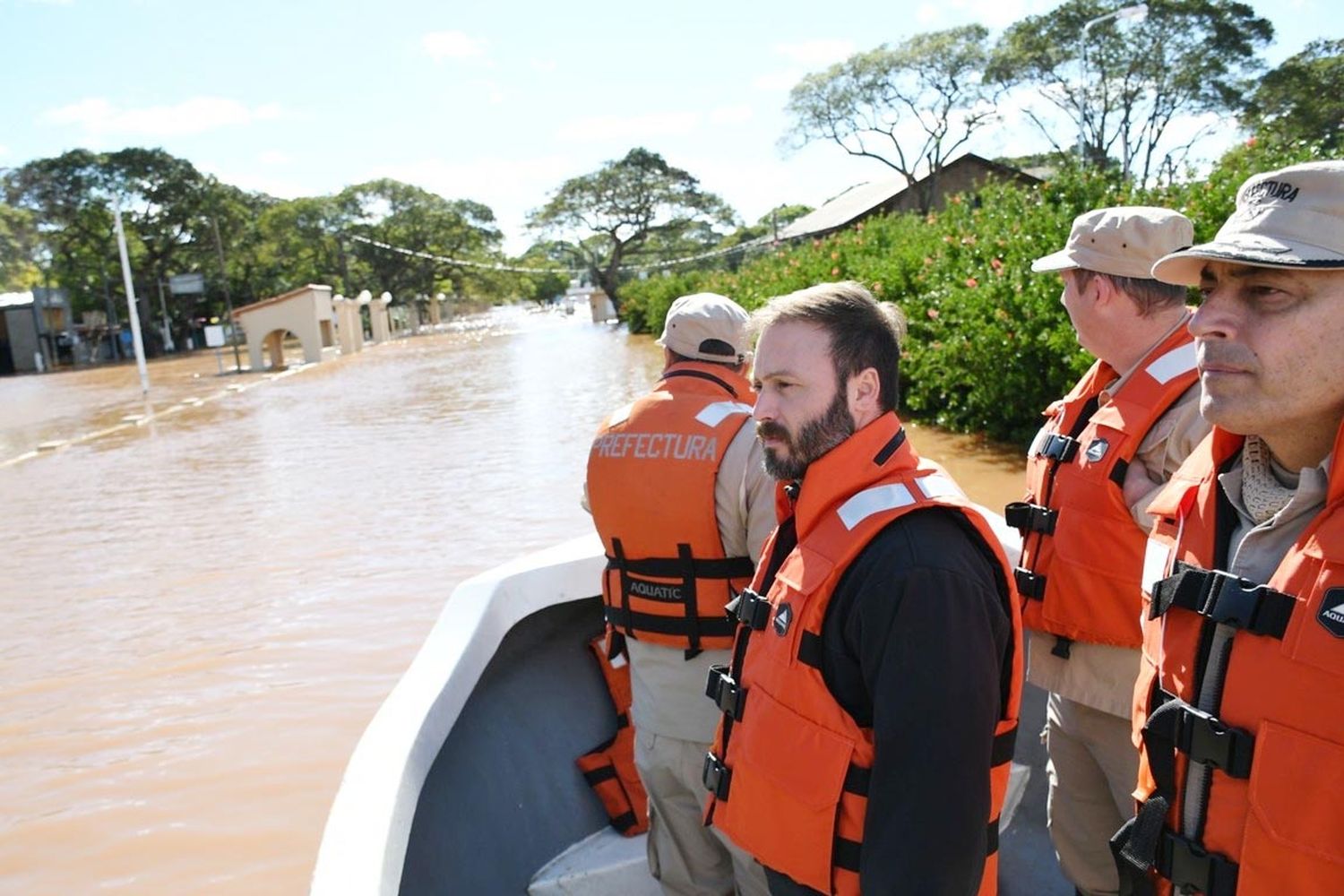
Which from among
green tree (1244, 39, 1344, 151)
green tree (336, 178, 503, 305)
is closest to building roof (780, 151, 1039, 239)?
green tree (1244, 39, 1344, 151)

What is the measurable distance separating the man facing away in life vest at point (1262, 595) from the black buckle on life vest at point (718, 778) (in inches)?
25.1

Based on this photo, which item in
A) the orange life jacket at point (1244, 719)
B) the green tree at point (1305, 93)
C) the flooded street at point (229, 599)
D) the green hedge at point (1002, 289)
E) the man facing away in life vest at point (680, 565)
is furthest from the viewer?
the green tree at point (1305, 93)

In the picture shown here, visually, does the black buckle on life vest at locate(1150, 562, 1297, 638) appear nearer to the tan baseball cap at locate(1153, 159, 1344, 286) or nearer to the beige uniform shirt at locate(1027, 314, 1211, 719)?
the tan baseball cap at locate(1153, 159, 1344, 286)

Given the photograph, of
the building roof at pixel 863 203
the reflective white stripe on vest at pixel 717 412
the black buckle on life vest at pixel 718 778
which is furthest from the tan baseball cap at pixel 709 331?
the building roof at pixel 863 203

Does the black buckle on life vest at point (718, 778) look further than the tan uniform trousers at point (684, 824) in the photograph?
No

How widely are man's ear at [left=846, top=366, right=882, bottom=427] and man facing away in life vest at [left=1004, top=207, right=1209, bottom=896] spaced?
810mm

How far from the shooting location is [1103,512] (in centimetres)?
217

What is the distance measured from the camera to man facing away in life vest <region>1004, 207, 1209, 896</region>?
84.2 inches

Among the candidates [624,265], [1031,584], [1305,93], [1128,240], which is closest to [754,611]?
[1031,584]

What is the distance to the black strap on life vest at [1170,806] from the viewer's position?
4.01 ft

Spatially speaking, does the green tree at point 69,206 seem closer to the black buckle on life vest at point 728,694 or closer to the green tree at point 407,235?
the green tree at point 407,235

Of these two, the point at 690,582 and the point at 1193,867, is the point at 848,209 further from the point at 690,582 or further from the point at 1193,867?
the point at 1193,867

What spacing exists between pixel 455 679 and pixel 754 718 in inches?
58.0

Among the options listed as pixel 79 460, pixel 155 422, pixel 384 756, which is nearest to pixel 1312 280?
pixel 384 756
